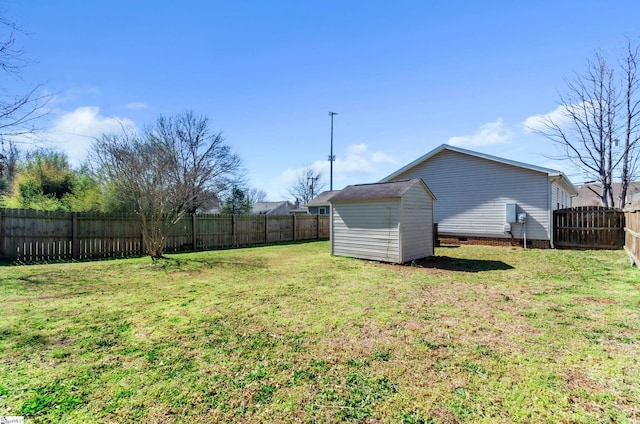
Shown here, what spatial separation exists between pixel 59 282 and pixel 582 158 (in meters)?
23.4

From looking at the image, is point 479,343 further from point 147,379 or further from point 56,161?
point 56,161

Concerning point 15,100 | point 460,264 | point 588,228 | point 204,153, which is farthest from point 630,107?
point 204,153

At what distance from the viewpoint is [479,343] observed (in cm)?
338

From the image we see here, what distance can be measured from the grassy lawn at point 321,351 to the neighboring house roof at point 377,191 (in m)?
3.21

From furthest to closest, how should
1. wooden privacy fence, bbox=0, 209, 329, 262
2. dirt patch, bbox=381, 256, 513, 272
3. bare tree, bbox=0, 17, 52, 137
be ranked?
1. wooden privacy fence, bbox=0, 209, 329, 262
2. dirt patch, bbox=381, 256, 513, 272
3. bare tree, bbox=0, 17, 52, 137

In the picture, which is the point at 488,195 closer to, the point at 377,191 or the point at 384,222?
the point at 377,191

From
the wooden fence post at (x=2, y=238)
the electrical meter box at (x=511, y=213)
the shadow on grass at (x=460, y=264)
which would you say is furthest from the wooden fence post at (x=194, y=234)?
the electrical meter box at (x=511, y=213)

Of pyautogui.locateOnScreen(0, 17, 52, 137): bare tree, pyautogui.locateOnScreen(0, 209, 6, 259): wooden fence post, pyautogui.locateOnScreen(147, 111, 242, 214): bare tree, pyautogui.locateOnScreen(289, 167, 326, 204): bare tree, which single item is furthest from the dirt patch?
A: pyautogui.locateOnScreen(289, 167, 326, 204): bare tree

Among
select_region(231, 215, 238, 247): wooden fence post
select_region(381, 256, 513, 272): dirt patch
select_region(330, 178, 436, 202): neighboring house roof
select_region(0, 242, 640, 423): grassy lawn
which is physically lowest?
select_region(381, 256, 513, 272): dirt patch

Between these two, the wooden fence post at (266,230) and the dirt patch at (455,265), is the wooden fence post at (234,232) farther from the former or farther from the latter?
the dirt patch at (455,265)

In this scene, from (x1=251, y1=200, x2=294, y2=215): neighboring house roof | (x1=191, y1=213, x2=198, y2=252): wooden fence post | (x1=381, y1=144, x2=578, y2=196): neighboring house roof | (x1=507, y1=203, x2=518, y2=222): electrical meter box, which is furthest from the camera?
(x1=251, y1=200, x2=294, y2=215): neighboring house roof

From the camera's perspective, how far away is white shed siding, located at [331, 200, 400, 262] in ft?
29.1

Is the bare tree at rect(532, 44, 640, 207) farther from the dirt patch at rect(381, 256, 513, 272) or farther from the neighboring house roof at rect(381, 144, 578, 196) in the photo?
the dirt patch at rect(381, 256, 513, 272)

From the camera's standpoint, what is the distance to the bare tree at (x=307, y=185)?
159ft
